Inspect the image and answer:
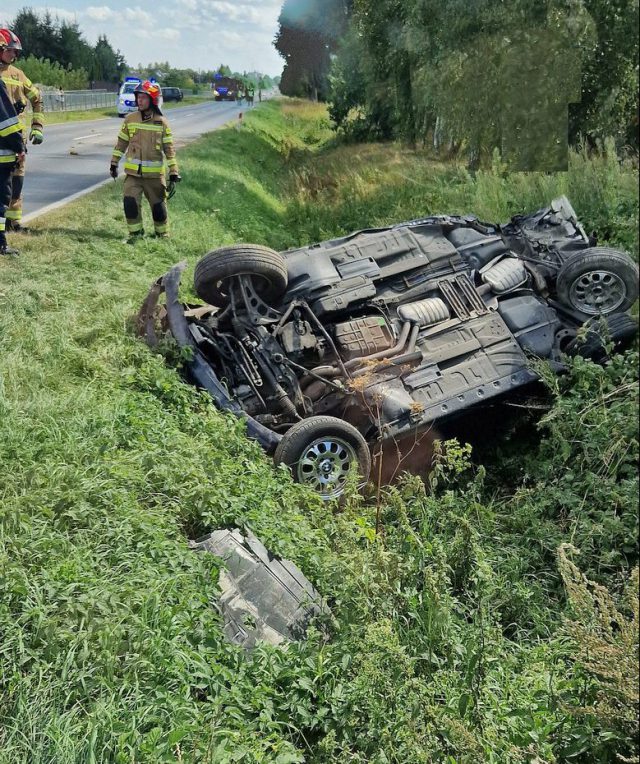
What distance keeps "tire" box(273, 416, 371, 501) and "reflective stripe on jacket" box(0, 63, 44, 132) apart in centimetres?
512

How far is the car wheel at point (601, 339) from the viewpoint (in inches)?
206

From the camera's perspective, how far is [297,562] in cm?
382

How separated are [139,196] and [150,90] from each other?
4.24 ft

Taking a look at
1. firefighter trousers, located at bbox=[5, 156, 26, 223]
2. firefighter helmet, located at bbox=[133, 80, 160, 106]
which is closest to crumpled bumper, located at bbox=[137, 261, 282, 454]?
firefighter trousers, located at bbox=[5, 156, 26, 223]

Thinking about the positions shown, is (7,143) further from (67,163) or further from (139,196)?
(67,163)

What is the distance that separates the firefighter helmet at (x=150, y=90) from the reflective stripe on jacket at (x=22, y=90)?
3.70ft

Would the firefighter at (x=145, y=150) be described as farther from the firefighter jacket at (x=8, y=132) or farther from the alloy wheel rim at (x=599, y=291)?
Result: the alloy wheel rim at (x=599, y=291)

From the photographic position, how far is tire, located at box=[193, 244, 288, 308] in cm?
547

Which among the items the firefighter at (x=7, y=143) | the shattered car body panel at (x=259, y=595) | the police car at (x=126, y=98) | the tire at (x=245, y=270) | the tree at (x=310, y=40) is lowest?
the shattered car body panel at (x=259, y=595)

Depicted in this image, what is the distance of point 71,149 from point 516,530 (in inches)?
501

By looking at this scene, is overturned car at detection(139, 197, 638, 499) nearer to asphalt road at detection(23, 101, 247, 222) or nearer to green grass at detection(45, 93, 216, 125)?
asphalt road at detection(23, 101, 247, 222)

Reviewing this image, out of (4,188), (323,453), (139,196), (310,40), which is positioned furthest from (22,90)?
(310,40)

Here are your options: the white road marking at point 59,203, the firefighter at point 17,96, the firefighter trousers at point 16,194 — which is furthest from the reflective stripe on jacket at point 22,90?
the white road marking at point 59,203

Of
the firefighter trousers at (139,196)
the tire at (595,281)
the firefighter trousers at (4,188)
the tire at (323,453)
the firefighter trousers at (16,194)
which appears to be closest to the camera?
the tire at (323,453)
